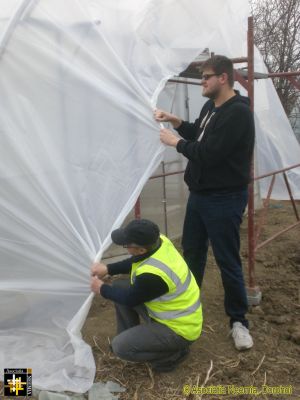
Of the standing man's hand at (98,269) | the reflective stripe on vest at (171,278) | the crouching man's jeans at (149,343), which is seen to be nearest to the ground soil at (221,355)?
the crouching man's jeans at (149,343)

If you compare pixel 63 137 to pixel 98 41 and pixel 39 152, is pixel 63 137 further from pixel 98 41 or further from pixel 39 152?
pixel 98 41

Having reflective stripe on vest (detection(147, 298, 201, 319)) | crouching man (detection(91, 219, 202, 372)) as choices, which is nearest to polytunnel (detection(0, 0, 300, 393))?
crouching man (detection(91, 219, 202, 372))

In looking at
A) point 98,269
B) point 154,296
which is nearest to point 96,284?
point 98,269

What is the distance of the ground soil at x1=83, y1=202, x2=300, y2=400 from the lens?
2.62 meters

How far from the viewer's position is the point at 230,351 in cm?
297

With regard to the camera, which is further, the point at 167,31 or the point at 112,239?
the point at 167,31

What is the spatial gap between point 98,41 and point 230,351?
2204mm

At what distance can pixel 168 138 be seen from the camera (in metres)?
2.60

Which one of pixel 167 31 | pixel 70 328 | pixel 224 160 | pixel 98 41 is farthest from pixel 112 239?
pixel 167 31

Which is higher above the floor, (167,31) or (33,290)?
(167,31)

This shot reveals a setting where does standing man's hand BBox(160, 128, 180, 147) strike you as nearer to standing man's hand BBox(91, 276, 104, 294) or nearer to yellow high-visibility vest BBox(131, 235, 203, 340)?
yellow high-visibility vest BBox(131, 235, 203, 340)

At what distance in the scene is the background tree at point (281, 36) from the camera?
10164 mm

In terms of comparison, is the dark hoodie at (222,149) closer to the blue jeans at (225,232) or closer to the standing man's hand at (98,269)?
the blue jeans at (225,232)

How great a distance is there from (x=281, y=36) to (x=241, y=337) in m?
9.19
